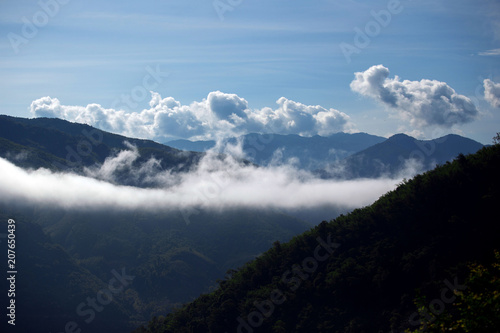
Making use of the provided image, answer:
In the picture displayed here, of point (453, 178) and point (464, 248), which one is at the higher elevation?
point (453, 178)

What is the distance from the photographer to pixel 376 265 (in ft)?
388

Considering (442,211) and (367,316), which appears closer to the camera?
(367,316)

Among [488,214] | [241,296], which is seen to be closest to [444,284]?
[488,214]

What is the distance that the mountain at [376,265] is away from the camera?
340 feet

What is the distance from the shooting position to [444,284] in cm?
9656

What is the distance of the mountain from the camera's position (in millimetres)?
103750

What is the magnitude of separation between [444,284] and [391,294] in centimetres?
1539

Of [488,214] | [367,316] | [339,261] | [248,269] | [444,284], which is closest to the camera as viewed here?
[444,284]

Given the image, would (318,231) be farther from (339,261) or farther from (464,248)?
(464,248)

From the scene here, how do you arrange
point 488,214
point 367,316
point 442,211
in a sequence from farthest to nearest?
point 442,211
point 488,214
point 367,316

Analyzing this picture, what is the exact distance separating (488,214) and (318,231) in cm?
5514

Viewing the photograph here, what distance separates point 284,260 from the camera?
14775 cm

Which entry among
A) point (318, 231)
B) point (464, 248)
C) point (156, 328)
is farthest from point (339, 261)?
point (156, 328)

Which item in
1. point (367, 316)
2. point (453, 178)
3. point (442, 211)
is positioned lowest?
point (367, 316)
